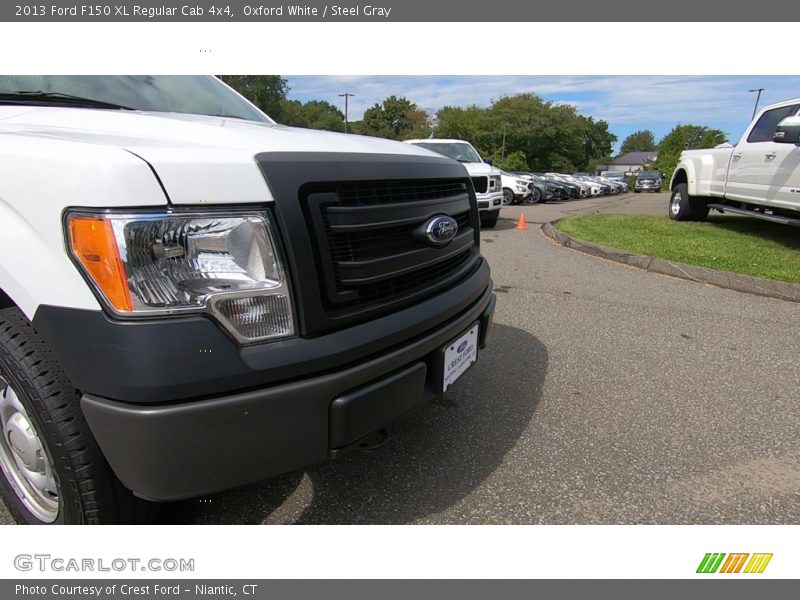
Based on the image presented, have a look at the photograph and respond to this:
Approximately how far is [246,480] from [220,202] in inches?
31.2

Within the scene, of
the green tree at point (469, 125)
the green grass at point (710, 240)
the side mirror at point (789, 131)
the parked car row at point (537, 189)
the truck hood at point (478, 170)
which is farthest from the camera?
the green tree at point (469, 125)

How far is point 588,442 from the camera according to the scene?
2.41m

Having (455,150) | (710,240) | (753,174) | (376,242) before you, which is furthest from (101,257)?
(455,150)

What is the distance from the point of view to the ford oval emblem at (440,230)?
1.79m

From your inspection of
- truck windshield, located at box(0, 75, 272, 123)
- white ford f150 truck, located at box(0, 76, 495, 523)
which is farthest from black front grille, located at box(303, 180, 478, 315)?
truck windshield, located at box(0, 75, 272, 123)

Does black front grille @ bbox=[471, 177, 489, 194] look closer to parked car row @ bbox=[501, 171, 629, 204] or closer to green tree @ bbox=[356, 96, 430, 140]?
parked car row @ bbox=[501, 171, 629, 204]

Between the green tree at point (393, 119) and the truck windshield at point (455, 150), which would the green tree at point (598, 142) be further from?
the truck windshield at point (455, 150)

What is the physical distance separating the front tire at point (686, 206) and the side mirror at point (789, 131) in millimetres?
3492

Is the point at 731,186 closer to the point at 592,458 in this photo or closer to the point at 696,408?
the point at 696,408

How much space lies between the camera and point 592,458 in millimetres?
2277

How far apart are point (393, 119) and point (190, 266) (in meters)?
82.0

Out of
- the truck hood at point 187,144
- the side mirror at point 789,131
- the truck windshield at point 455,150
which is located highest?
the side mirror at point 789,131

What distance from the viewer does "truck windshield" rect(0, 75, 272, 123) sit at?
2061 mm

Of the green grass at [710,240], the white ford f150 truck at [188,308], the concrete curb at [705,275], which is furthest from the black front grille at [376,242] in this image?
the green grass at [710,240]
